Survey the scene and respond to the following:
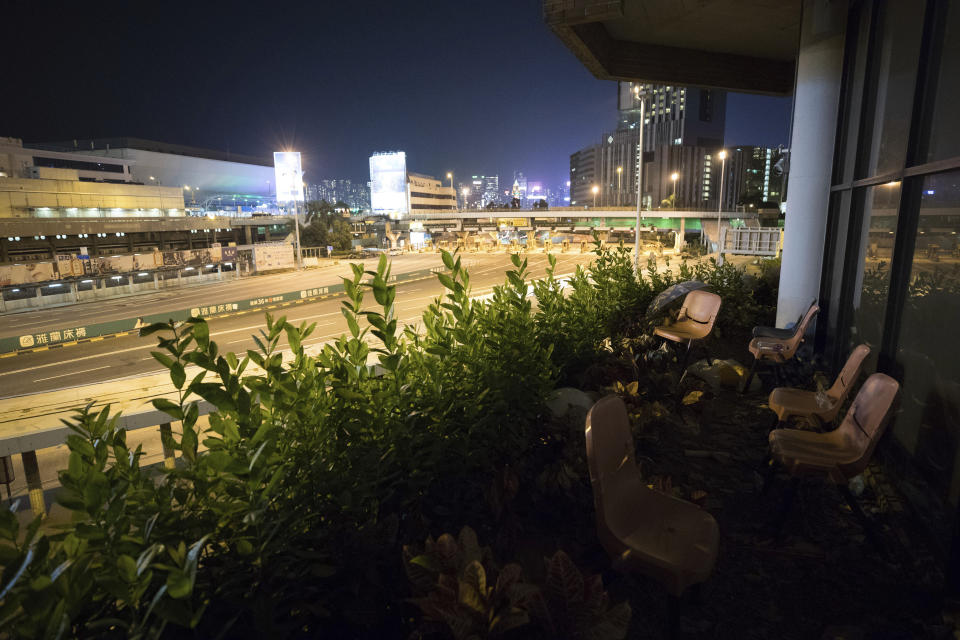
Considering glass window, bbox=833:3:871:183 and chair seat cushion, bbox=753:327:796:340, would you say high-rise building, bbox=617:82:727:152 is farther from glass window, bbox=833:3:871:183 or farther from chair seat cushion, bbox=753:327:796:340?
chair seat cushion, bbox=753:327:796:340

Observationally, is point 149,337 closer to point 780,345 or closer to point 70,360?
point 70,360

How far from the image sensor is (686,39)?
11.1 metres

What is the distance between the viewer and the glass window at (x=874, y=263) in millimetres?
4469

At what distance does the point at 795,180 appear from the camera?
24.2 ft

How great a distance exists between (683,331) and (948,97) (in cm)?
338

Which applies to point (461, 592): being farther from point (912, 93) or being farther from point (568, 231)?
point (568, 231)

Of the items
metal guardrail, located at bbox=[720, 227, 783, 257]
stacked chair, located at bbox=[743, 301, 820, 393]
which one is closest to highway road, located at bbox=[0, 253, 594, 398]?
stacked chair, located at bbox=[743, 301, 820, 393]

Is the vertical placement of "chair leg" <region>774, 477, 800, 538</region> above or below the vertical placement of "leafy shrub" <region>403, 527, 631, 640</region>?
below

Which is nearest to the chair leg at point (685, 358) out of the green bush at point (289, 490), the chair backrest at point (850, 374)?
the chair backrest at point (850, 374)

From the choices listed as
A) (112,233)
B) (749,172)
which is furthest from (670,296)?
(749,172)

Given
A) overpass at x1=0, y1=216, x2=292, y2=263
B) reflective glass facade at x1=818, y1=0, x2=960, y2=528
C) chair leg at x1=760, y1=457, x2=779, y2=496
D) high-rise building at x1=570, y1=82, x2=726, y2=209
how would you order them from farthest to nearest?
high-rise building at x1=570, y1=82, x2=726, y2=209
overpass at x1=0, y1=216, x2=292, y2=263
chair leg at x1=760, y1=457, x2=779, y2=496
reflective glass facade at x1=818, y1=0, x2=960, y2=528

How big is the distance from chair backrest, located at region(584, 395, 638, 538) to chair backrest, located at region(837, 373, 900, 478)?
1369mm

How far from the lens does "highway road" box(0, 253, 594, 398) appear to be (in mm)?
14828

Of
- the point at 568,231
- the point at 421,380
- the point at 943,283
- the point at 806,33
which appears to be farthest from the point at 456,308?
the point at 568,231
